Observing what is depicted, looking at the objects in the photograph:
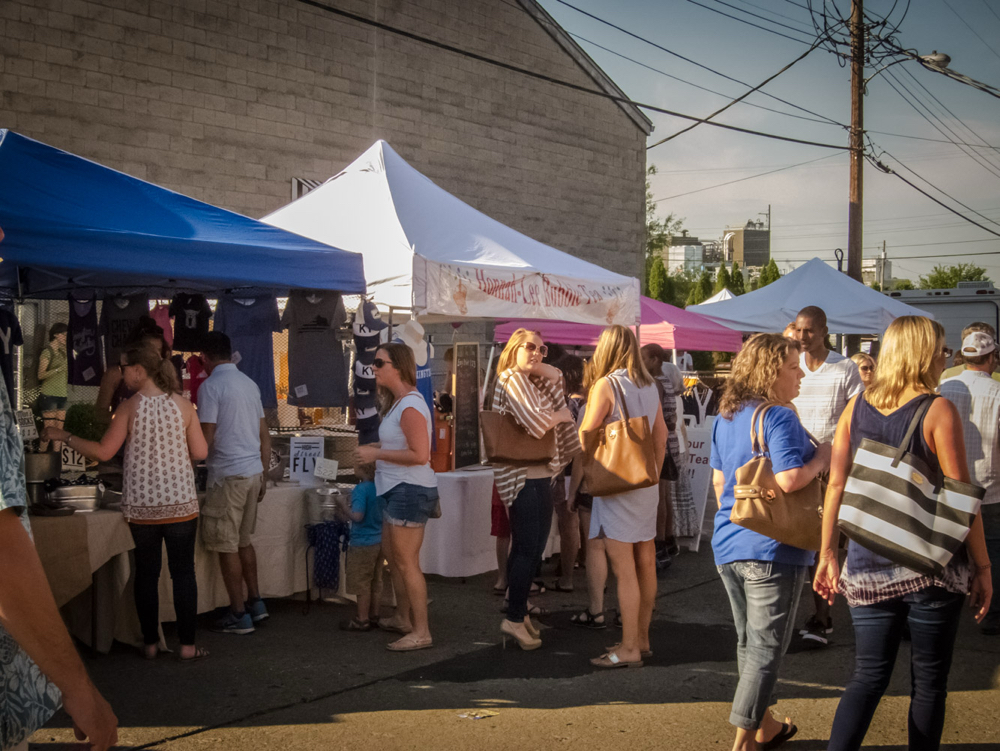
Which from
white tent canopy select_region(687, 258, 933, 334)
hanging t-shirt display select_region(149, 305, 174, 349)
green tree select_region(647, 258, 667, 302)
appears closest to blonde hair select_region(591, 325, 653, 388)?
hanging t-shirt display select_region(149, 305, 174, 349)

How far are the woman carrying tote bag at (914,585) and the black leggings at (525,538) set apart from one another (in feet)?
7.94

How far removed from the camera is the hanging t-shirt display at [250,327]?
7.51 m

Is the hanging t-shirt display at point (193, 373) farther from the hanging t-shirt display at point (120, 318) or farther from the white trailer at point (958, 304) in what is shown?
the white trailer at point (958, 304)

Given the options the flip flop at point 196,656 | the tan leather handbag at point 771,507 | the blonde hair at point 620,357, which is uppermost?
the blonde hair at point 620,357

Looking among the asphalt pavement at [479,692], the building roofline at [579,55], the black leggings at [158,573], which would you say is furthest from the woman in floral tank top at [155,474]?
the building roofline at [579,55]

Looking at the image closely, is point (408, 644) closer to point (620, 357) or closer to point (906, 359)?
point (620, 357)

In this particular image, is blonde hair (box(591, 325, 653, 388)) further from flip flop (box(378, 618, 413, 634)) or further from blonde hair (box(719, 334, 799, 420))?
flip flop (box(378, 618, 413, 634))

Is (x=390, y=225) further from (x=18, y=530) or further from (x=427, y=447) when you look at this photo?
(x=18, y=530)

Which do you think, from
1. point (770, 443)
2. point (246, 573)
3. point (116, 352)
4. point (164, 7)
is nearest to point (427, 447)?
point (246, 573)

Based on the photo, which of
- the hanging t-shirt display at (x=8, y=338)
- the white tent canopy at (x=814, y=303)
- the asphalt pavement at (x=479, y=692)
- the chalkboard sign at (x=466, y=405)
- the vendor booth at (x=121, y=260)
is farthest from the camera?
the white tent canopy at (x=814, y=303)

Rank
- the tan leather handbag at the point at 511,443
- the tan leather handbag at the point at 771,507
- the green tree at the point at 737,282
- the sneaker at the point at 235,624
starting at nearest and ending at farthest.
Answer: the tan leather handbag at the point at 771,507, the tan leather handbag at the point at 511,443, the sneaker at the point at 235,624, the green tree at the point at 737,282

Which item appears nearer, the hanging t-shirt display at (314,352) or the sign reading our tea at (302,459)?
the sign reading our tea at (302,459)

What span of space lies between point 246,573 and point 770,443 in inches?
148

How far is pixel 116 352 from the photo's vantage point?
7539 mm
